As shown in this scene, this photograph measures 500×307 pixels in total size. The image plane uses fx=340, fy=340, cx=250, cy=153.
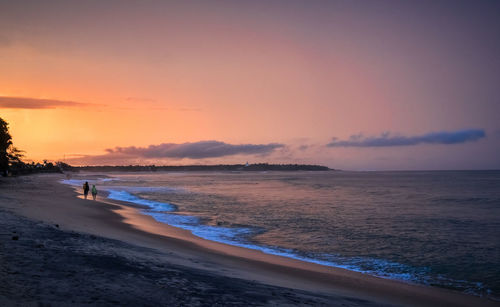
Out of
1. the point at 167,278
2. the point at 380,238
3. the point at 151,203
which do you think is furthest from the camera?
the point at 151,203

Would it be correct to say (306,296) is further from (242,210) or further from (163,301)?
(242,210)

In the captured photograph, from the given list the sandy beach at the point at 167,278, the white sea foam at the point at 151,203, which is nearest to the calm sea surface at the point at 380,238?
the sandy beach at the point at 167,278

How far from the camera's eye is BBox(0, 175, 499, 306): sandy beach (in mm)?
6688

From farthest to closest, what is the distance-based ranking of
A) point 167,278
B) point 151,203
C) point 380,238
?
point 151,203 → point 380,238 → point 167,278

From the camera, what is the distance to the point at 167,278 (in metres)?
8.36

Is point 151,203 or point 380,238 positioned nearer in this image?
point 380,238

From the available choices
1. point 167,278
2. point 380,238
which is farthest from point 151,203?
point 167,278

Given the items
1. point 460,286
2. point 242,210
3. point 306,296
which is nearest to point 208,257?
point 306,296

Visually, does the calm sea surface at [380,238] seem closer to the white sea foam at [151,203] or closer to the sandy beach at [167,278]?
the sandy beach at [167,278]

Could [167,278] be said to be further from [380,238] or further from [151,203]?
[151,203]

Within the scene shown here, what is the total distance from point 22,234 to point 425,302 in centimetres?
1276

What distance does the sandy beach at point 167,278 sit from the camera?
6.69m

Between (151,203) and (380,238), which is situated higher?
(380,238)

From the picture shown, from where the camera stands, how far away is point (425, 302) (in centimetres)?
974
